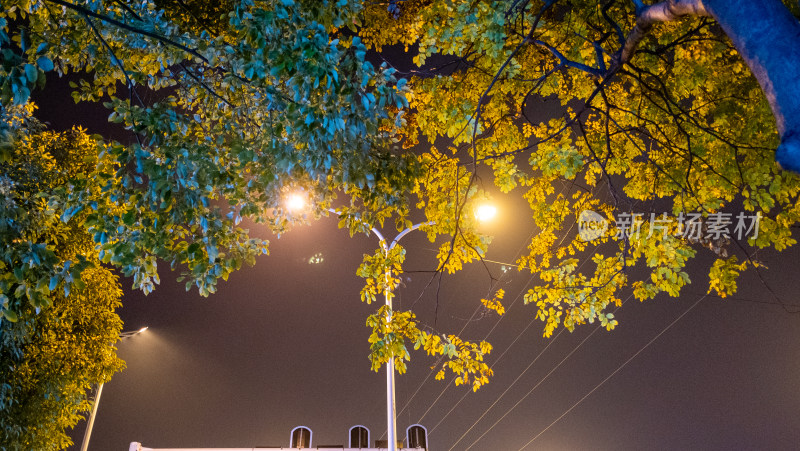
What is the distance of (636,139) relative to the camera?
648 centimetres

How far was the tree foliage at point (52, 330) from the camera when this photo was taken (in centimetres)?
770

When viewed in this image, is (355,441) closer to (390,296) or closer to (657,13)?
(390,296)

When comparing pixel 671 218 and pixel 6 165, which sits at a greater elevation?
pixel 6 165

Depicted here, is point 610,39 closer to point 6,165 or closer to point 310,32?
point 310,32

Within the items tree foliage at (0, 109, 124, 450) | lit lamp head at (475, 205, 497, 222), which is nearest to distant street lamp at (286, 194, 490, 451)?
lit lamp head at (475, 205, 497, 222)

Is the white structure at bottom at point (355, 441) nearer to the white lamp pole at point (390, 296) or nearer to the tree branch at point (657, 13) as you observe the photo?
the white lamp pole at point (390, 296)

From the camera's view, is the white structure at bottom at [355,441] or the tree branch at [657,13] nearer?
the tree branch at [657,13]

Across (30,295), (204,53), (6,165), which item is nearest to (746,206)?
(204,53)

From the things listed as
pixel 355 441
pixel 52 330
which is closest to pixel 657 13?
pixel 52 330

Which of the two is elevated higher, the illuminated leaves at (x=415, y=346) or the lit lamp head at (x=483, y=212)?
the lit lamp head at (x=483, y=212)

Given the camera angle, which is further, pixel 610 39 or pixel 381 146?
pixel 610 39

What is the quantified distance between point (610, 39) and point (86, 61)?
6.45 meters

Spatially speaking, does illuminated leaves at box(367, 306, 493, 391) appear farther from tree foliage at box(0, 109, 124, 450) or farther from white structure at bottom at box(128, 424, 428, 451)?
white structure at bottom at box(128, 424, 428, 451)

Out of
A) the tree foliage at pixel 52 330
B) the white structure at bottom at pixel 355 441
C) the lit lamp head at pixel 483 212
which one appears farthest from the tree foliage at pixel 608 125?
the white structure at bottom at pixel 355 441
